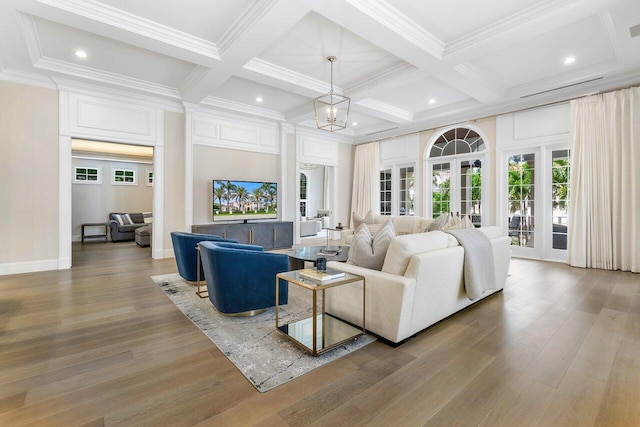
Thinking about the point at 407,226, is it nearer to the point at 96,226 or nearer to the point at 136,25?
the point at 136,25

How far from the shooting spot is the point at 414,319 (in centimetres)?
235

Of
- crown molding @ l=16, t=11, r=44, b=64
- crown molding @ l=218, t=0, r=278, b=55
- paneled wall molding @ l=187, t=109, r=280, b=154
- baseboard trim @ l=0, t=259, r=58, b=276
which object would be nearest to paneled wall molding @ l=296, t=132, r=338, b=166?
paneled wall molding @ l=187, t=109, r=280, b=154

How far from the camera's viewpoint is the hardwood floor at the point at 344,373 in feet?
5.06

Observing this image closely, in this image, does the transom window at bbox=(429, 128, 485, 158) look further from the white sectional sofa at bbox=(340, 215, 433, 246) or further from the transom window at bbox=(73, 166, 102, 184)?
the transom window at bbox=(73, 166, 102, 184)

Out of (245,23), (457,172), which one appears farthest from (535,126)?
(245,23)

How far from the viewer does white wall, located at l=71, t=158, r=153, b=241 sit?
28.1 feet

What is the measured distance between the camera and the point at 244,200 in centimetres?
659

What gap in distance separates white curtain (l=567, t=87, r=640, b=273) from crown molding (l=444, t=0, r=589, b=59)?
2.77 meters

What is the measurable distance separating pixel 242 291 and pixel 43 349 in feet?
4.82

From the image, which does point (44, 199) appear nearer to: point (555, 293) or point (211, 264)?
point (211, 264)

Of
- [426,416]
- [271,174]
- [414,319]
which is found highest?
[271,174]

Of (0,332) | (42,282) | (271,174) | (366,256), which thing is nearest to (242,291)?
(366,256)

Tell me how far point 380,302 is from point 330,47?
3297mm

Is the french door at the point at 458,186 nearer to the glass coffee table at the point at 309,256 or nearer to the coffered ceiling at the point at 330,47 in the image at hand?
the coffered ceiling at the point at 330,47
